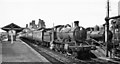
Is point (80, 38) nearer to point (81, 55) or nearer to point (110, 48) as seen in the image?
point (81, 55)

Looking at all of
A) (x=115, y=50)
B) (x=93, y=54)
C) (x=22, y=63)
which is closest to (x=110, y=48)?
(x=115, y=50)

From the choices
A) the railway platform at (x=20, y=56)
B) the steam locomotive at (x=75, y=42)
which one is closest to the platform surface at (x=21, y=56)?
the railway platform at (x=20, y=56)

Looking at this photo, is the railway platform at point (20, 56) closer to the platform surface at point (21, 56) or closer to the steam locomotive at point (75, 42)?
the platform surface at point (21, 56)

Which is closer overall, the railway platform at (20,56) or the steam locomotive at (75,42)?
the railway platform at (20,56)

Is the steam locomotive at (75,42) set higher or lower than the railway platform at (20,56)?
higher

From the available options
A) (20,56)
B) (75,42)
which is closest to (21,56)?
(20,56)

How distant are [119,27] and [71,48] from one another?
9.16 m

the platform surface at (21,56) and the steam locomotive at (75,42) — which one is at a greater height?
→ the steam locomotive at (75,42)

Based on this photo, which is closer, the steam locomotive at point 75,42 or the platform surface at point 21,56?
the platform surface at point 21,56

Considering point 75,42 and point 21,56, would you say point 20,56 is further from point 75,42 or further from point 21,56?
point 75,42

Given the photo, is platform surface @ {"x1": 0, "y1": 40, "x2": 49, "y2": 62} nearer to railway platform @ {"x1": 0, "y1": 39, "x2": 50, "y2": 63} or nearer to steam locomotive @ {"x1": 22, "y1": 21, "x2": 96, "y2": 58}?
railway platform @ {"x1": 0, "y1": 39, "x2": 50, "y2": 63}

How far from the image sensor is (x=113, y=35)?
2530cm

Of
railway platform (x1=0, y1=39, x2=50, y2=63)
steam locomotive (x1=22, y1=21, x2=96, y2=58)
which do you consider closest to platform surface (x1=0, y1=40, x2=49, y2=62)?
railway platform (x1=0, y1=39, x2=50, y2=63)

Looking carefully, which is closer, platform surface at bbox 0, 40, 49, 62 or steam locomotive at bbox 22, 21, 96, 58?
platform surface at bbox 0, 40, 49, 62
